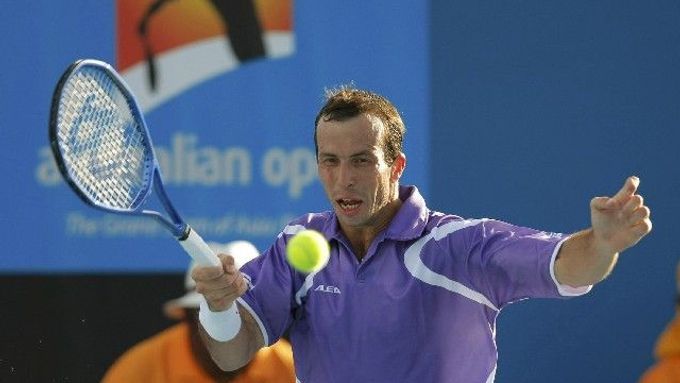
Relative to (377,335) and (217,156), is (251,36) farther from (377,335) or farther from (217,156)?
(377,335)

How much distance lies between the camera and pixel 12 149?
235 inches

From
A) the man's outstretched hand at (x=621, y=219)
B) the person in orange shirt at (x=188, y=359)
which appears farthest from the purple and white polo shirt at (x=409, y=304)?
the person in orange shirt at (x=188, y=359)

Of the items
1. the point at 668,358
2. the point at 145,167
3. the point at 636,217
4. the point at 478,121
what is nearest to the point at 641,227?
the point at 636,217

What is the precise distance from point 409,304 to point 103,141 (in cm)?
96

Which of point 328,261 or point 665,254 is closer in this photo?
point 328,261

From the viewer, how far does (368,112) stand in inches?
158

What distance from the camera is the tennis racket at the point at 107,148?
351 cm

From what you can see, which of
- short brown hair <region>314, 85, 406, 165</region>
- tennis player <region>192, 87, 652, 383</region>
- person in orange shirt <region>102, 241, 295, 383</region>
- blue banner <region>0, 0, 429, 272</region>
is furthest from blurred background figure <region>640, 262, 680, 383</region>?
short brown hair <region>314, 85, 406, 165</region>

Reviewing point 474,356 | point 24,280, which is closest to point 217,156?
point 24,280

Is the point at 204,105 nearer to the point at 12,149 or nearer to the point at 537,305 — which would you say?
the point at 12,149

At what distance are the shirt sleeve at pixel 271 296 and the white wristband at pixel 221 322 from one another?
13 centimetres

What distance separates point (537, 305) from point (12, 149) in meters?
2.34

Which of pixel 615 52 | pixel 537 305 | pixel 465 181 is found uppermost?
pixel 615 52

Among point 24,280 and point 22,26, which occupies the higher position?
point 22,26
